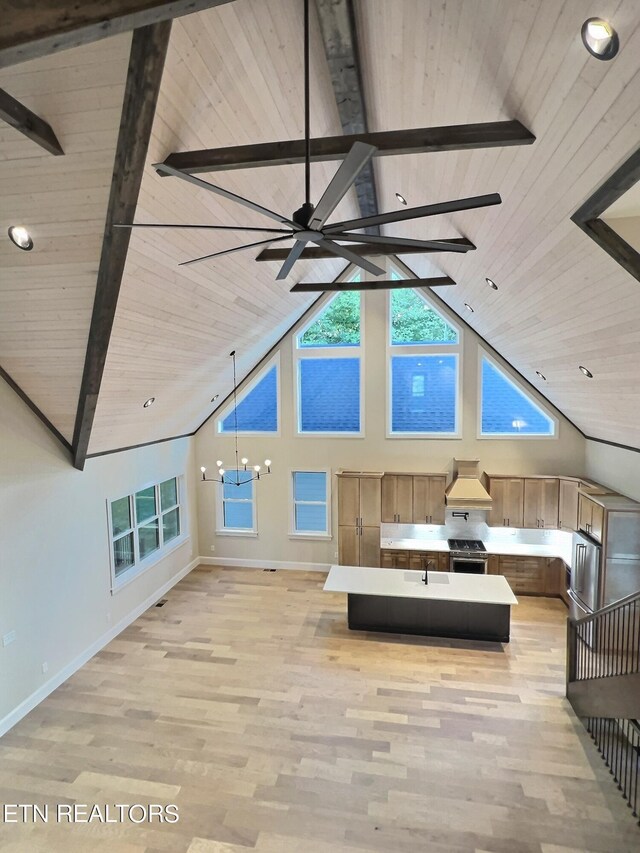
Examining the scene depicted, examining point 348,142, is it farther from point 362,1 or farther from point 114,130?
point 114,130

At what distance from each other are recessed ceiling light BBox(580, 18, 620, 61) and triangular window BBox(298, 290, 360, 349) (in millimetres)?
6405

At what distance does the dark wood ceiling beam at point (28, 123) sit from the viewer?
90.9 inches

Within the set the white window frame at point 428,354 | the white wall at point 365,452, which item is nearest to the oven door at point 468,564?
the white wall at point 365,452

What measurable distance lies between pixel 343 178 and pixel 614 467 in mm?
6595

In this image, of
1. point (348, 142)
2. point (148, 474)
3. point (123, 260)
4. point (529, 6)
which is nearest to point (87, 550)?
point (148, 474)

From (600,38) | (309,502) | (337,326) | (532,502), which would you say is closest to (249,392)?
(337,326)

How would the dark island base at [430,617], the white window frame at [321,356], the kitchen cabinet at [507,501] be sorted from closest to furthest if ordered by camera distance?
the dark island base at [430,617]
the kitchen cabinet at [507,501]
the white window frame at [321,356]

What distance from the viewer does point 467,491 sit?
23.1 feet

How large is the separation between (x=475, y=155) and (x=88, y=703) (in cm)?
655

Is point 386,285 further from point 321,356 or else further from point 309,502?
point 309,502

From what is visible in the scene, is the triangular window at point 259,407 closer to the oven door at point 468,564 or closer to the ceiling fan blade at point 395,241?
the oven door at point 468,564

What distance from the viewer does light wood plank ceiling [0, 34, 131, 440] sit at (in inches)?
91.3

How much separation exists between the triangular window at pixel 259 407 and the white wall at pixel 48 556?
2.45m

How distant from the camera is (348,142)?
270 cm
